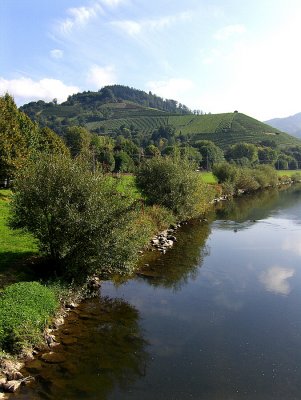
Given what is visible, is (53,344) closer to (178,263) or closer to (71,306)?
(71,306)

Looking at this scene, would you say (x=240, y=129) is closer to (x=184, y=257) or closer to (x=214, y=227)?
(x=214, y=227)

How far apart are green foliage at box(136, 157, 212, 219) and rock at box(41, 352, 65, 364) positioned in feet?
97.6

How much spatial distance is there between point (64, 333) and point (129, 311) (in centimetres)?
426

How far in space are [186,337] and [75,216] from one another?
835 centimetres

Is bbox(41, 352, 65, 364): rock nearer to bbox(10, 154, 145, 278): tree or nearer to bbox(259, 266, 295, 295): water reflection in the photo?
bbox(10, 154, 145, 278): tree

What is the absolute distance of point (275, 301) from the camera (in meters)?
22.9

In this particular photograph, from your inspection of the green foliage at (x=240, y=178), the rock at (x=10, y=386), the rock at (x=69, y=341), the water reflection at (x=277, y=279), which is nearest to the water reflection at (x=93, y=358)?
the rock at (x=69, y=341)

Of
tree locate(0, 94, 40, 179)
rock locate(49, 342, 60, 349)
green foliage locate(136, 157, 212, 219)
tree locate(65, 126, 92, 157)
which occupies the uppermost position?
tree locate(65, 126, 92, 157)

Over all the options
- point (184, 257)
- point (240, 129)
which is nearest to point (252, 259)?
point (184, 257)

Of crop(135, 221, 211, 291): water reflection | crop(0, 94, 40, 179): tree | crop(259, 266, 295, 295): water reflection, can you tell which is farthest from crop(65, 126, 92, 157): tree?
crop(259, 266, 295, 295): water reflection

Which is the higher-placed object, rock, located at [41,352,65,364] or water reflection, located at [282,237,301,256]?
rock, located at [41,352,65,364]

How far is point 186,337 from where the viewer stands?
18.1 m

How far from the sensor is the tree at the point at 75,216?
68.8 ft

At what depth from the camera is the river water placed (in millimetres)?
14273
